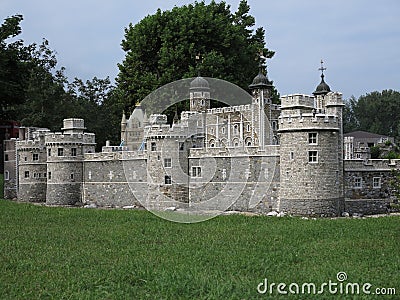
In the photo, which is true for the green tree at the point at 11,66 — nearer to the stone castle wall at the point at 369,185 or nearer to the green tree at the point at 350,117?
the stone castle wall at the point at 369,185

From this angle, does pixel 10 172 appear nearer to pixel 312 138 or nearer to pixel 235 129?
pixel 235 129

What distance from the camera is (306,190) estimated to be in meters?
32.1

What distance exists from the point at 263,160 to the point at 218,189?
3.91 meters

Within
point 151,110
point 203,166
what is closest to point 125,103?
point 151,110

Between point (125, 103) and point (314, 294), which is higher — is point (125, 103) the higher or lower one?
the higher one

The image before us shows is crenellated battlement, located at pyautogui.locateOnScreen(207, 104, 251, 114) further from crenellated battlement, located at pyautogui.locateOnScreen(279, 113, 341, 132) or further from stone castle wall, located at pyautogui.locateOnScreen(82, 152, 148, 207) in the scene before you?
crenellated battlement, located at pyautogui.locateOnScreen(279, 113, 341, 132)

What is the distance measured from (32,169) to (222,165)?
17.4 m

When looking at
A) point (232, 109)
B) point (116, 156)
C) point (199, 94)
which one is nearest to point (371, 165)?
point (232, 109)

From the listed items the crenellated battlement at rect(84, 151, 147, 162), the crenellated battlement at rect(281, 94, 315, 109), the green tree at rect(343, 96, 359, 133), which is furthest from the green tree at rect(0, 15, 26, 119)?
the green tree at rect(343, 96, 359, 133)

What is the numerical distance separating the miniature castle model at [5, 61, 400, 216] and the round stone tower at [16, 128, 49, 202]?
0.08 meters

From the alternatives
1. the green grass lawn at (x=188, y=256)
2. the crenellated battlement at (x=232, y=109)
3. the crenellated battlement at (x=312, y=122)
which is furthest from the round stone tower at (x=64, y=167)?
the crenellated battlement at (x=312, y=122)

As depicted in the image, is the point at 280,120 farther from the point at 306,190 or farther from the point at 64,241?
the point at 64,241

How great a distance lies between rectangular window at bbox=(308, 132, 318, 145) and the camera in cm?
3238

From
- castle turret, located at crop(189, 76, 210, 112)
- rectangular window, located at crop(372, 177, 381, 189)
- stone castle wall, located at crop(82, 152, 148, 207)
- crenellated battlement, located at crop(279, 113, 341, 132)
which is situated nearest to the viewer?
crenellated battlement, located at crop(279, 113, 341, 132)
